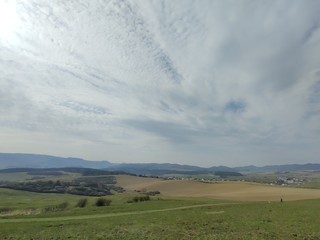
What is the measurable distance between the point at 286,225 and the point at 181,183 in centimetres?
13305

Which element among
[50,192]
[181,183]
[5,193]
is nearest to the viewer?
[5,193]

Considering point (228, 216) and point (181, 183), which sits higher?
point (181, 183)

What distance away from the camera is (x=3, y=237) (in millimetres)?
25703

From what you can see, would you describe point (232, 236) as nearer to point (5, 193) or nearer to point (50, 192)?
point (5, 193)

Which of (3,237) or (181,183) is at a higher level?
(181,183)

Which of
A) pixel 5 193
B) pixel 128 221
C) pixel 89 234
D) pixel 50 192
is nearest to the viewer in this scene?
pixel 89 234

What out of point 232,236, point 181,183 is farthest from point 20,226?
point 181,183

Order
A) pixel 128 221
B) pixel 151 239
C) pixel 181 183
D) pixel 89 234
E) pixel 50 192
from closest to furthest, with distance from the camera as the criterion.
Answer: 1. pixel 151 239
2. pixel 89 234
3. pixel 128 221
4. pixel 50 192
5. pixel 181 183

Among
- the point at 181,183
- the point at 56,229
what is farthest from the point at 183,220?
the point at 181,183

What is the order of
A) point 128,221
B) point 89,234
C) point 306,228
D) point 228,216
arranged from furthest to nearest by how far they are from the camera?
1. point 228,216
2. point 128,221
3. point 306,228
4. point 89,234

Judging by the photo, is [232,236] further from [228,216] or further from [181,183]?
[181,183]

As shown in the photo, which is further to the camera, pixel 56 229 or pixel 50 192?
pixel 50 192

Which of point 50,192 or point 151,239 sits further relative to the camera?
point 50,192

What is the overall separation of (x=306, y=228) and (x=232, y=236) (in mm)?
7576
